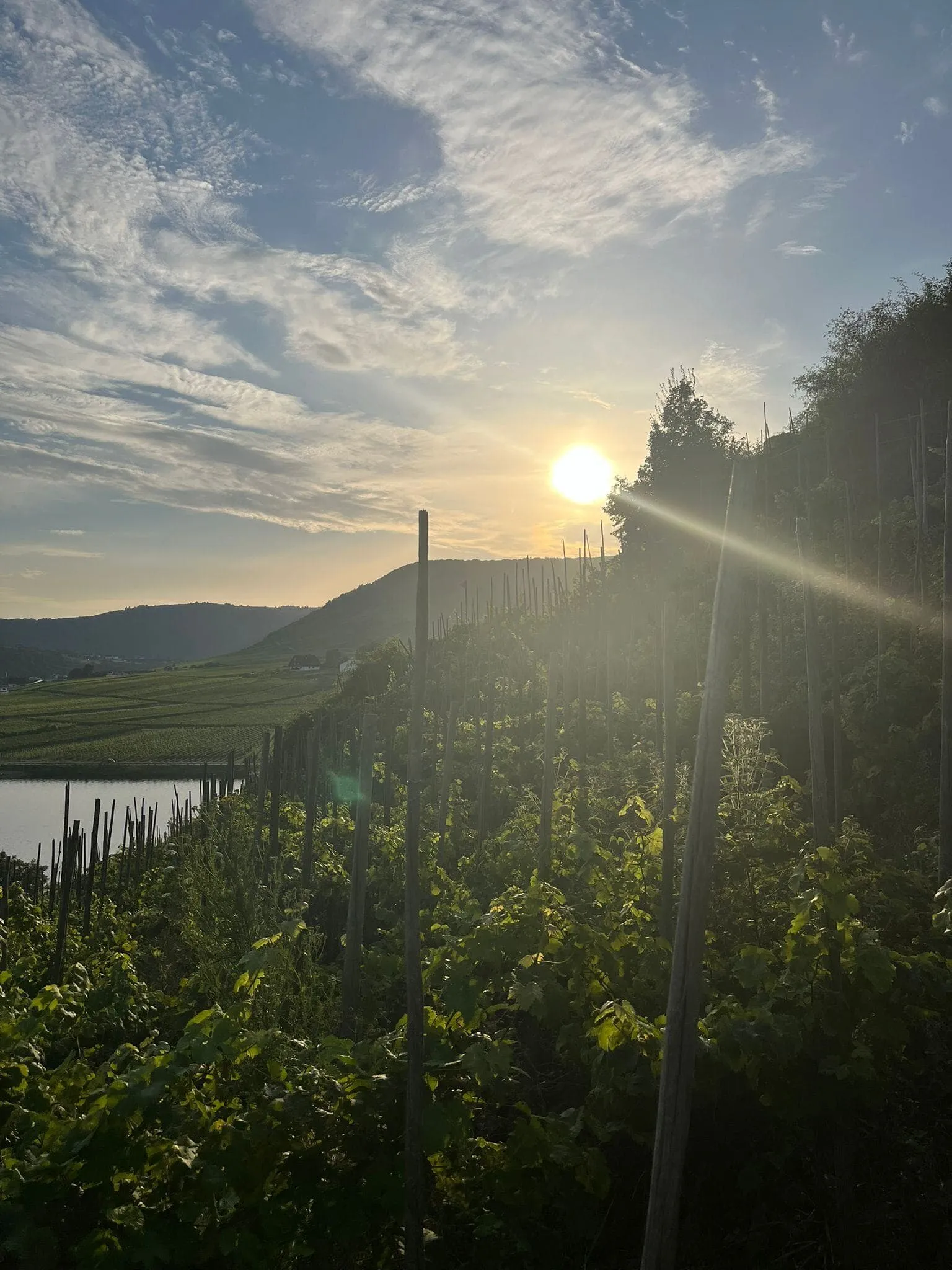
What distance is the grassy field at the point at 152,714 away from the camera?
56688mm

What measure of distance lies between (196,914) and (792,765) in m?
8.71

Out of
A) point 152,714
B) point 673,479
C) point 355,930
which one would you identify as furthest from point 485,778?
point 152,714

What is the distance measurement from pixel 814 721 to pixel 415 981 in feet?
15.6

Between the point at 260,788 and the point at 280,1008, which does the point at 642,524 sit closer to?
the point at 260,788

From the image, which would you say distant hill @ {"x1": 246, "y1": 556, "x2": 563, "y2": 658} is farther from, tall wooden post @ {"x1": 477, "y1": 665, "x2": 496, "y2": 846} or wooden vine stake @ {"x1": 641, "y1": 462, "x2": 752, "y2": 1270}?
wooden vine stake @ {"x1": 641, "y1": 462, "x2": 752, "y2": 1270}

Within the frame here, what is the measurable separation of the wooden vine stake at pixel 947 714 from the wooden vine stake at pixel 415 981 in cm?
414

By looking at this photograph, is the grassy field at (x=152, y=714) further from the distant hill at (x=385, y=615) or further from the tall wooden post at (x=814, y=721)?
the distant hill at (x=385, y=615)

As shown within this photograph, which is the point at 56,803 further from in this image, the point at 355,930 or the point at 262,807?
the point at 355,930

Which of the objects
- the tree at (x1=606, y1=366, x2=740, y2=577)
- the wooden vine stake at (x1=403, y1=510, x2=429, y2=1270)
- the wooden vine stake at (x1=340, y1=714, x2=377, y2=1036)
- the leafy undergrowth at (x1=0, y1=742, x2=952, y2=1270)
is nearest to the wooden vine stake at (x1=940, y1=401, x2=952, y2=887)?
the leafy undergrowth at (x1=0, y1=742, x2=952, y2=1270)

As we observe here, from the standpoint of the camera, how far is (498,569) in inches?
5955

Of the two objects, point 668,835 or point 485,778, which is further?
point 485,778

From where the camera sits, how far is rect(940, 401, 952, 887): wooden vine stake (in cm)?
577

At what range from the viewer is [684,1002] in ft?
8.70

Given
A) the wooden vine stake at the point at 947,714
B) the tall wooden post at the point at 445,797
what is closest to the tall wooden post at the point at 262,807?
the tall wooden post at the point at 445,797
